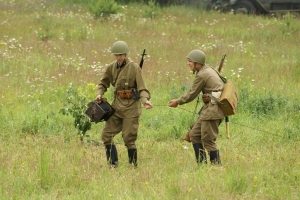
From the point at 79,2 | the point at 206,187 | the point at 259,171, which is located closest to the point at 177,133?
the point at 259,171

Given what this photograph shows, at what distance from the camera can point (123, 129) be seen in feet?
28.7

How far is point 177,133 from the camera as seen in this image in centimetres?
1062

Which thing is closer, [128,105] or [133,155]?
[128,105]

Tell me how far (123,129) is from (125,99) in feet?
1.33

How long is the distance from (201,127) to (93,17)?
1412 cm

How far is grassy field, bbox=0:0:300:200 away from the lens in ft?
24.8

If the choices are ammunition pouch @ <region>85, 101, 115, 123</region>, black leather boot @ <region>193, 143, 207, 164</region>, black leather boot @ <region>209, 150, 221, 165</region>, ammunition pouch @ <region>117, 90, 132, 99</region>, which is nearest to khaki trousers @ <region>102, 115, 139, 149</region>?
ammunition pouch @ <region>85, 101, 115, 123</region>

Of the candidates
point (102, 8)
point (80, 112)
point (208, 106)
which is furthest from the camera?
point (102, 8)

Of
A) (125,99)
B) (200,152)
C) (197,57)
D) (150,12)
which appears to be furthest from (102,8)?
(200,152)

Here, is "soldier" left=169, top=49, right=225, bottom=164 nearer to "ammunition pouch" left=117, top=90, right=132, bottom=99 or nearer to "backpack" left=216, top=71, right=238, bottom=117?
"backpack" left=216, top=71, right=238, bottom=117

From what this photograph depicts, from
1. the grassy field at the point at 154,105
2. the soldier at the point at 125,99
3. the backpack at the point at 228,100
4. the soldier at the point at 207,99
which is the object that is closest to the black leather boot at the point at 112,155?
the soldier at the point at 125,99

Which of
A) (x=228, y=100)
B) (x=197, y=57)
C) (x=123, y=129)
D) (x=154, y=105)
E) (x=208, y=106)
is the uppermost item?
(x=197, y=57)

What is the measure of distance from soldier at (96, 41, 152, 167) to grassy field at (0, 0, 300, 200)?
0.33 meters

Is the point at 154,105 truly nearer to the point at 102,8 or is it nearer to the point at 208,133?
the point at 208,133
